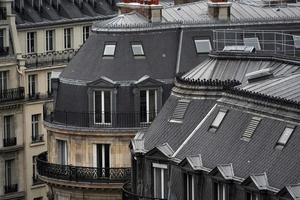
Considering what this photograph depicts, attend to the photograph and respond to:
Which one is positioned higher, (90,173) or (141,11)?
(141,11)

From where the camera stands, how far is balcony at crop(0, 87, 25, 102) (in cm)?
15712

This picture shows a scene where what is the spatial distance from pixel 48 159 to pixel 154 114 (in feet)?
24.6

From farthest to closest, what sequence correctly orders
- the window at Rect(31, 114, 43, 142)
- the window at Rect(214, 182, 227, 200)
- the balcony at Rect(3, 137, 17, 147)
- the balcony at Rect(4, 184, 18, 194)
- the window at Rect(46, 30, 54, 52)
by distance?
the window at Rect(46, 30, 54, 52) → the window at Rect(31, 114, 43, 142) → the balcony at Rect(3, 137, 17, 147) → the balcony at Rect(4, 184, 18, 194) → the window at Rect(214, 182, 227, 200)

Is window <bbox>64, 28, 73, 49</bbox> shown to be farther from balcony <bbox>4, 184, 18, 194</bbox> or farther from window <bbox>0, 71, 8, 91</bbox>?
balcony <bbox>4, 184, 18, 194</bbox>

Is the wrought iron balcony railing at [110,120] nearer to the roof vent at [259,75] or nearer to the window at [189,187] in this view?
the roof vent at [259,75]

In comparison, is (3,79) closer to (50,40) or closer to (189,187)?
(50,40)

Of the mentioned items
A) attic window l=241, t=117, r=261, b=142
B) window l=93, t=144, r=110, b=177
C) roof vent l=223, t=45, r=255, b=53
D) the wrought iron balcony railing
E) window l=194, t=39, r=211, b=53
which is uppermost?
roof vent l=223, t=45, r=255, b=53

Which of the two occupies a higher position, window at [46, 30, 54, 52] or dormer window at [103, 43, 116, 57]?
dormer window at [103, 43, 116, 57]

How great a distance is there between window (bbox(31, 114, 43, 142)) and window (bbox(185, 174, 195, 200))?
56.7 m

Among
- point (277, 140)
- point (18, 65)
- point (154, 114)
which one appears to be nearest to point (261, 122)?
point (277, 140)

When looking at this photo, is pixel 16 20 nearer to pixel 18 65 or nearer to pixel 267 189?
pixel 18 65

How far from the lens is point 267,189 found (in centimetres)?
9400

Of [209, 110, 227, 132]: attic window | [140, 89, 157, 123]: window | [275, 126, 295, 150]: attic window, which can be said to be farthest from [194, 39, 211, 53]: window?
[275, 126, 295, 150]: attic window

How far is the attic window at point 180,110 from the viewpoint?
10900cm
